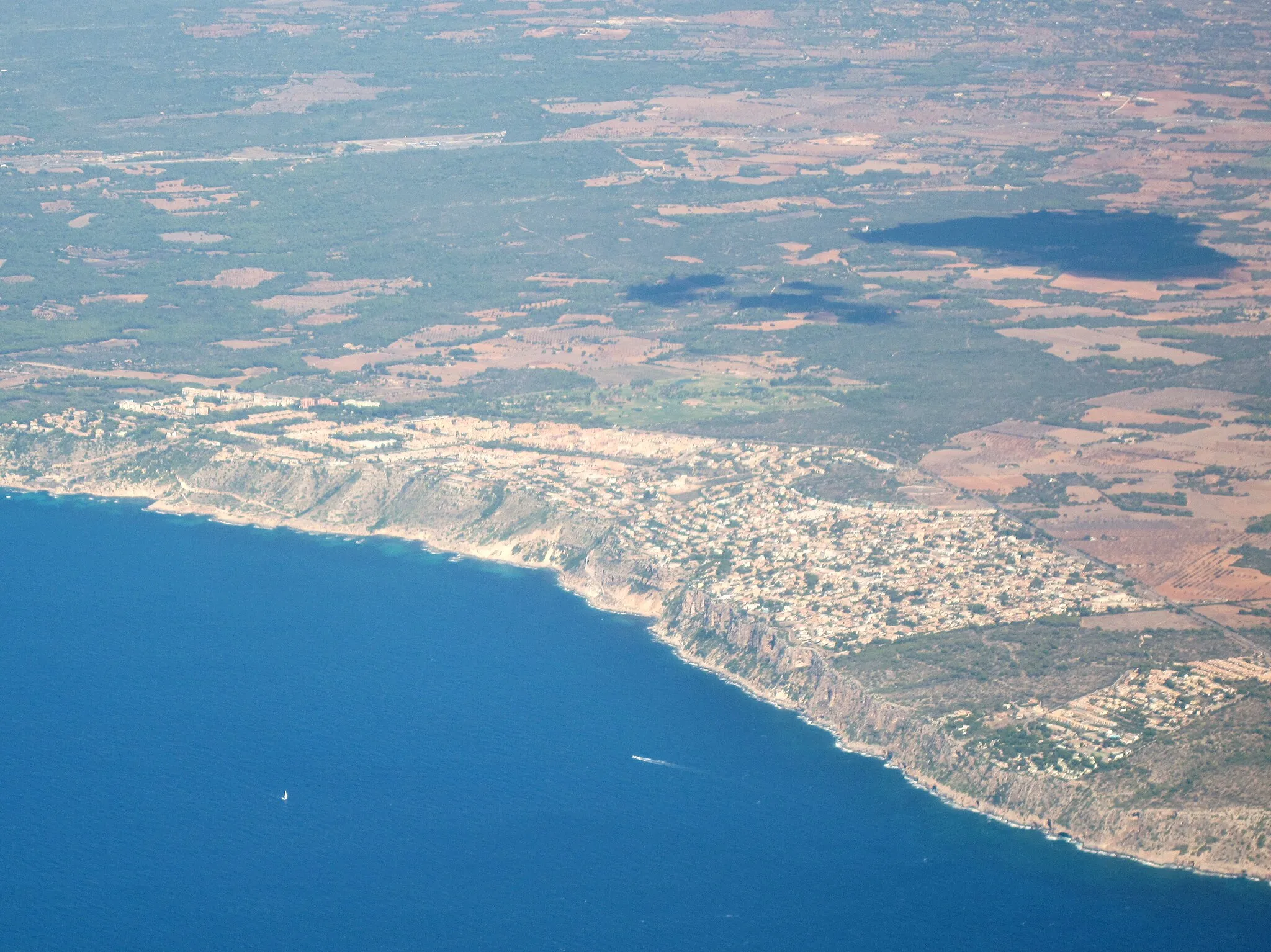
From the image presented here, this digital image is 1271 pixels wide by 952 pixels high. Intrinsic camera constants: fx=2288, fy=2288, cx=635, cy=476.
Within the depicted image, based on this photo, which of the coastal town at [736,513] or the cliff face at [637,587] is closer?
the cliff face at [637,587]

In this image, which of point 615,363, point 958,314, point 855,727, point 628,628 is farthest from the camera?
point 958,314

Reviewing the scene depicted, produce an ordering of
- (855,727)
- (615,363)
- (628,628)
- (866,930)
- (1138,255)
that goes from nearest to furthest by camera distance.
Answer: (866,930) → (855,727) → (628,628) → (615,363) → (1138,255)

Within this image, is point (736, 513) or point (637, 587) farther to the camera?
point (736, 513)

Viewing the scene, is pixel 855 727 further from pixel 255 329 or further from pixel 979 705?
pixel 255 329

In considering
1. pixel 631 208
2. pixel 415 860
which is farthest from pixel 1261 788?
pixel 631 208

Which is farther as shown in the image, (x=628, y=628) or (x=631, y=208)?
(x=631, y=208)
